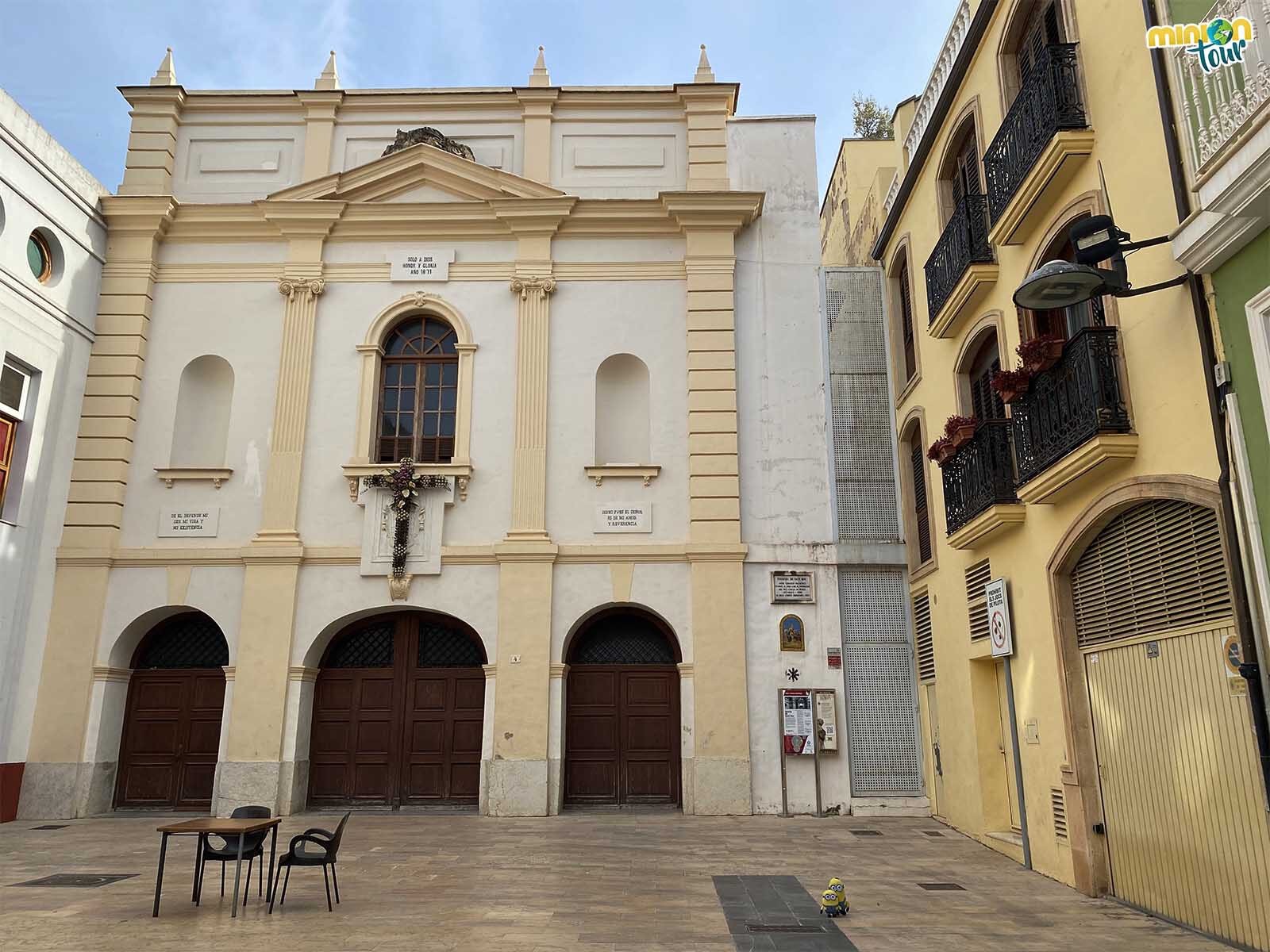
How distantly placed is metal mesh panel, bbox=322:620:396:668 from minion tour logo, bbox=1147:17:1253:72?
12639mm

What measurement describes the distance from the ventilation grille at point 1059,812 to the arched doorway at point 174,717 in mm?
11696

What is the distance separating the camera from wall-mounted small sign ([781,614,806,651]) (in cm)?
1464

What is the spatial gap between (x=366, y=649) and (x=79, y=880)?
631 cm

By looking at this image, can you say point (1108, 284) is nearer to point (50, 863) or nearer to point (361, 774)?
point (50, 863)

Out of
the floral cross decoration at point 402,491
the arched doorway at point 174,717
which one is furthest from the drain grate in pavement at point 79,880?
the floral cross decoration at point 402,491

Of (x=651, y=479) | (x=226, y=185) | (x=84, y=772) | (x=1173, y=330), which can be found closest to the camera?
(x=1173, y=330)

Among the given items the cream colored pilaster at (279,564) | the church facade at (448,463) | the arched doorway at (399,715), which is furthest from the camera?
the arched doorway at (399,715)

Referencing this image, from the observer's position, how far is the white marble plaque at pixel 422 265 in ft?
53.7

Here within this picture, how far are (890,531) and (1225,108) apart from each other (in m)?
9.15

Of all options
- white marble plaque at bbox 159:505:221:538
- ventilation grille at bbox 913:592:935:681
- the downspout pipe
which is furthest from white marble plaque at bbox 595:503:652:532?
the downspout pipe

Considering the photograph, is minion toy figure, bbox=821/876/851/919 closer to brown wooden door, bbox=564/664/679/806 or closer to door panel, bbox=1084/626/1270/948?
door panel, bbox=1084/626/1270/948

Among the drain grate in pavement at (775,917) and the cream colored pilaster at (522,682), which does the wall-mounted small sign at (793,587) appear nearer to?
the cream colored pilaster at (522,682)

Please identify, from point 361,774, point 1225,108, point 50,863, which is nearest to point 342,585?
point 361,774

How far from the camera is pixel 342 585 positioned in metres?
15.0
